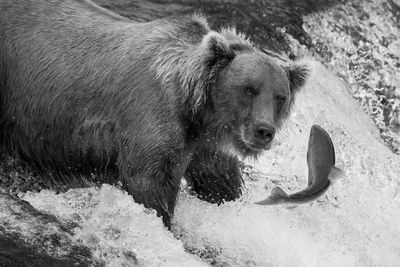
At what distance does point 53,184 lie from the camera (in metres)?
8.39

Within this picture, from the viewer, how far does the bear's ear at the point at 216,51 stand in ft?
25.1

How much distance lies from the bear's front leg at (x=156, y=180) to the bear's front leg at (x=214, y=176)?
1.66 feet

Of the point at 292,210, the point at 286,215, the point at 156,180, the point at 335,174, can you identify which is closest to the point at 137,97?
the point at 156,180

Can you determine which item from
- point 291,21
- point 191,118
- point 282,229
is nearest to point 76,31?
point 191,118

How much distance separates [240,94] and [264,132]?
44 cm

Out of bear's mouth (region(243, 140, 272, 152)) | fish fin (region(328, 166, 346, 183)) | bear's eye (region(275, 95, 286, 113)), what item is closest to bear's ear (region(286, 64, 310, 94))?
bear's eye (region(275, 95, 286, 113))

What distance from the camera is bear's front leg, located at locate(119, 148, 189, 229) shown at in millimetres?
7492

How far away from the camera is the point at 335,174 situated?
736 cm

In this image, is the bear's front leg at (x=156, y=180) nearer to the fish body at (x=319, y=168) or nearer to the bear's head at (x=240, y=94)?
the bear's head at (x=240, y=94)

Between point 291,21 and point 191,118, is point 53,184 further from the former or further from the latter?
point 291,21

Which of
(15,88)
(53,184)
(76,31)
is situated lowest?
(53,184)

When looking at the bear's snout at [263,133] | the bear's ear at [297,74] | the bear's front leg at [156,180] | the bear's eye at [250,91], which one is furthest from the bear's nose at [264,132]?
the bear's ear at [297,74]

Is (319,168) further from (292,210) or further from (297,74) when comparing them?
(292,210)

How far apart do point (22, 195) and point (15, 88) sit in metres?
0.99
